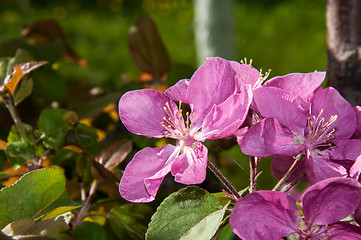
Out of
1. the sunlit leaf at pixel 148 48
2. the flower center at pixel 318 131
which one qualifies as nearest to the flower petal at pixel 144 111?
the flower center at pixel 318 131

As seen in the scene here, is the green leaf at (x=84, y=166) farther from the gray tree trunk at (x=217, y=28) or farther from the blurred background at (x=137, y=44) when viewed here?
the gray tree trunk at (x=217, y=28)

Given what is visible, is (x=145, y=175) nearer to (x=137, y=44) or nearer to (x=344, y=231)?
(x=344, y=231)

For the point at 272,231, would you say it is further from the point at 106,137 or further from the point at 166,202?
the point at 106,137

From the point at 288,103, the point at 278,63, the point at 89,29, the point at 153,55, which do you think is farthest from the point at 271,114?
the point at 89,29

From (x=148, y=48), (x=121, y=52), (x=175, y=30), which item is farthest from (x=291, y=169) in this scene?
(x=175, y=30)

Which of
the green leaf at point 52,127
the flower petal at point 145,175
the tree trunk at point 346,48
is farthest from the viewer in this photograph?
the tree trunk at point 346,48

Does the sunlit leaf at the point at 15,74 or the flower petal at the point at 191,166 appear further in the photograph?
the sunlit leaf at the point at 15,74
